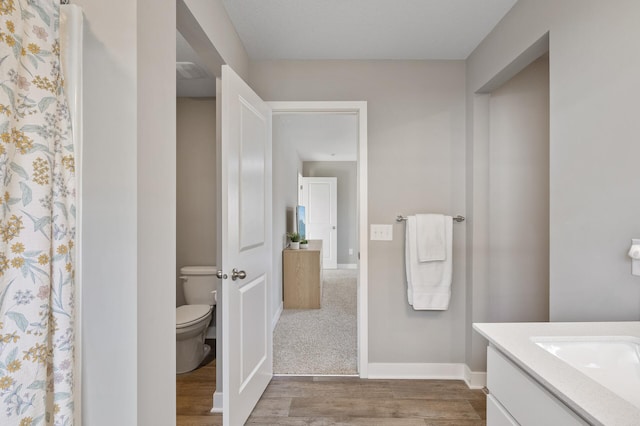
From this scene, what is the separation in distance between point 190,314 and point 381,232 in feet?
5.29

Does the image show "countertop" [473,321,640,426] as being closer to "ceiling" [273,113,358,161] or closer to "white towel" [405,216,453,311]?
"white towel" [405,216,453,311]

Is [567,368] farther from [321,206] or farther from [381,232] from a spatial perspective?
[321,206]

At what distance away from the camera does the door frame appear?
2338mm

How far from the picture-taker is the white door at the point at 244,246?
1.57 metres

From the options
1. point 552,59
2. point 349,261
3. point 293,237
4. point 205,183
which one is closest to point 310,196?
point 349,261

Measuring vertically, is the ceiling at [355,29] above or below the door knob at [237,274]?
above

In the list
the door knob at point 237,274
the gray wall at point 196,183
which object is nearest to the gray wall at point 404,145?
the gray wall at point 196,183

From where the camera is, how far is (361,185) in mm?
2350

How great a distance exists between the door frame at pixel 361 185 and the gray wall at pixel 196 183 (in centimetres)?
90

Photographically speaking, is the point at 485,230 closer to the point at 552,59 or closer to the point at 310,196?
the point at 552,59

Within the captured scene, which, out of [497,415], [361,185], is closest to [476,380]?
[497,415]

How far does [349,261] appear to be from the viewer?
704 cm

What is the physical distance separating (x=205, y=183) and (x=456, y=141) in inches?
86.5

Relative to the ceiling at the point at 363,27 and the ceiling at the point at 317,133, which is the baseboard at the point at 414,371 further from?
the ceiling at the point at 363,27
